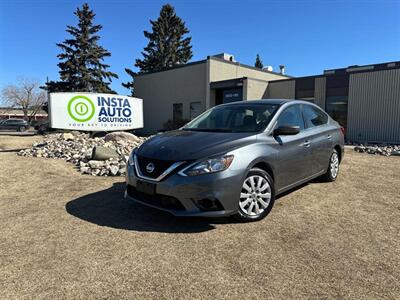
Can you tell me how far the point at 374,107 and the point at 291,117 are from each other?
14.3 metres

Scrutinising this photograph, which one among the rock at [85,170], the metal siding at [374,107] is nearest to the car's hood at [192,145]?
the rock at [85,170]

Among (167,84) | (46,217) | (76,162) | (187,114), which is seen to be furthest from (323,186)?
(167,84)

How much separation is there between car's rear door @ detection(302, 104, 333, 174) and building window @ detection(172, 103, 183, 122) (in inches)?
795

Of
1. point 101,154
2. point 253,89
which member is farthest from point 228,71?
point 101,154

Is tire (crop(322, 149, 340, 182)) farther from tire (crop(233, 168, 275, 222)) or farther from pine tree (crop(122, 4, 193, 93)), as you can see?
pine tree (crop(122, 4, 193, 93))

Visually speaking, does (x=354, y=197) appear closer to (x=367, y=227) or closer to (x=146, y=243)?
(x=367, y=227)

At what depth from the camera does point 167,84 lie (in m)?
27.0

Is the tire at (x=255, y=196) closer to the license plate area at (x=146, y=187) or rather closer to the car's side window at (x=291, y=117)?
the car's side window at (x=291, y=117)

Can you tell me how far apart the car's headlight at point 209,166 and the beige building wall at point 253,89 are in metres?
17.8

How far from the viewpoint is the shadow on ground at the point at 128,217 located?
397 centimetres

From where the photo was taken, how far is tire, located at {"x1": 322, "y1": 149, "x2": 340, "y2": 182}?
6.16 metres

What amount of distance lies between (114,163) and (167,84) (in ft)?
66.7

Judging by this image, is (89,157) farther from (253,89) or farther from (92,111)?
(253,89)

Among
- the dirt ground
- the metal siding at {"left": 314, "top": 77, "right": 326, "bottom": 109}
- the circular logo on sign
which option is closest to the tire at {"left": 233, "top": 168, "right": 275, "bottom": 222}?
the dirt ground
